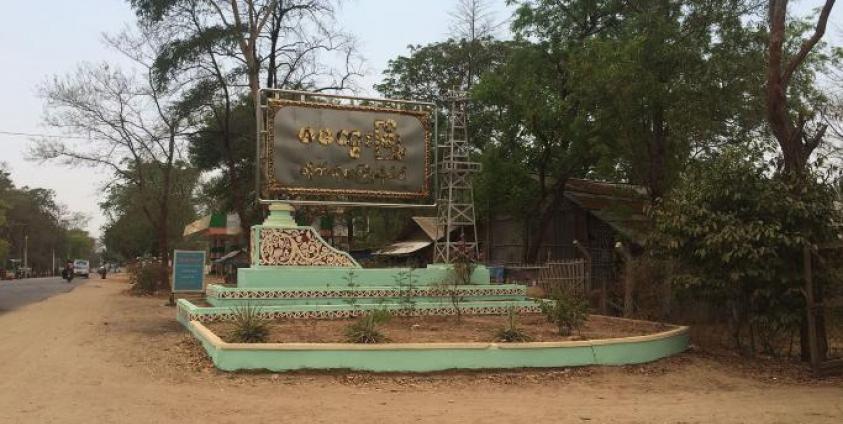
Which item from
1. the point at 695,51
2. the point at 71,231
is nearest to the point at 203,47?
the point at 695,51

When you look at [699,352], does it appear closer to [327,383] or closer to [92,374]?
[327,383]

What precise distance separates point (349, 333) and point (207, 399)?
7.97 ft

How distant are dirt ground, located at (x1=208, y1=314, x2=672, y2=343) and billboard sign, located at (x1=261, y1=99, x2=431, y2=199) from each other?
10.2 ft

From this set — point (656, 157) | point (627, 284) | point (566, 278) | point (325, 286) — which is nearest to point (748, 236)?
point (627, 284)

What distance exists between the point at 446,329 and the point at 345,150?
15.6 feet

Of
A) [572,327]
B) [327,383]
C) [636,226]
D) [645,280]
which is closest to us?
[327,383]

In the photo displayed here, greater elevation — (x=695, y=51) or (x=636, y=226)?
(x=695, y=51)

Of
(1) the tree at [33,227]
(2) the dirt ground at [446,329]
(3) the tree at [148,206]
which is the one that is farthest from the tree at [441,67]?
(1) the tree at [33,227]

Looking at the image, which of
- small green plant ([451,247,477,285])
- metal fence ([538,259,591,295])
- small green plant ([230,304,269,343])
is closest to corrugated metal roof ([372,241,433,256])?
metal fence ([538,259,591,295])

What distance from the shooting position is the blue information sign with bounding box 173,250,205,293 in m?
21.0

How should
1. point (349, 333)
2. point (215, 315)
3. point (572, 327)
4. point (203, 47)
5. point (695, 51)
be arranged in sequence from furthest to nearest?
point (203, 47) < point (695, 51) < point (215, 315) < point (572, 327) < point (349, 333)

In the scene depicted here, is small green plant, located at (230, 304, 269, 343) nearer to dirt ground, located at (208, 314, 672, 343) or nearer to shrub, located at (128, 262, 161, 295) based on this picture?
dirt ground, located at (208, 314, 672, 343)

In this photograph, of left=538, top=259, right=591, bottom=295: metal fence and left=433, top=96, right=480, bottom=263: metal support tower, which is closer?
left=433, top=96, right=480, bottom=263: metal support tower

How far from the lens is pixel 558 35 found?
21.9 metres
